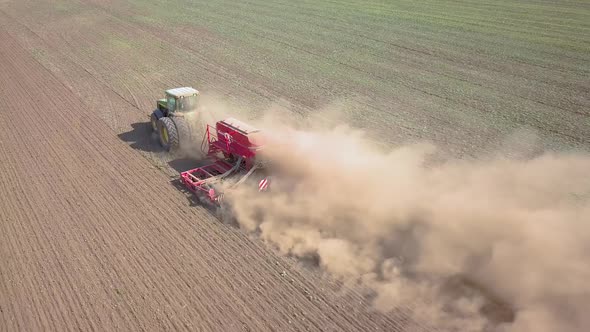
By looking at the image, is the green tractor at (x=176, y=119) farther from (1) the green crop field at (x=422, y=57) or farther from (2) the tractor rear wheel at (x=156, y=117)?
(1) the green crop field at (x=422, y=57)

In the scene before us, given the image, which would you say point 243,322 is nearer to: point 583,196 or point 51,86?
point 583,196

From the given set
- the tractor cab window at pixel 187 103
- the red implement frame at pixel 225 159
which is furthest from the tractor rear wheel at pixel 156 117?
the red implement frame at pixel 225 159

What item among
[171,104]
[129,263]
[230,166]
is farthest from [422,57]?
[129,263]

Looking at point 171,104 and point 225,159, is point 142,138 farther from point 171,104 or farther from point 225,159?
point 225,159

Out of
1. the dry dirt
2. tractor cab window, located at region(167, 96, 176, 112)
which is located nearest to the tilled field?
the dry dirt

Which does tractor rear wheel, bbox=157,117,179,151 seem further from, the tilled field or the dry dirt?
the dry dirt

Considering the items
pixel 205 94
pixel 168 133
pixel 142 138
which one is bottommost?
pixel 142 138

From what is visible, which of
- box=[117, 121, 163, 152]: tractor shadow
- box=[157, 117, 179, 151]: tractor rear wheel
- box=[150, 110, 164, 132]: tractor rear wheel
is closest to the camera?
box=[157, 117, 179, 151]: tractor rear wheel
